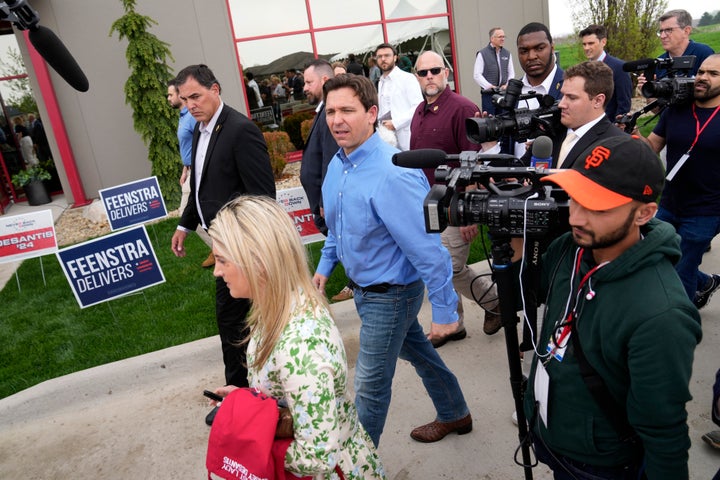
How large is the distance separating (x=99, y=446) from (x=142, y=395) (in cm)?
63

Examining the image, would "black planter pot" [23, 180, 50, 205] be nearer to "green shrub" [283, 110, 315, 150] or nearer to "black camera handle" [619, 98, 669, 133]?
"green shrub" [283, 110, 315, 150]

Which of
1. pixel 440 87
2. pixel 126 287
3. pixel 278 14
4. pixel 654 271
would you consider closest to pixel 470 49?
pixel 278 14

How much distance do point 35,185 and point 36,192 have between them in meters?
0.17

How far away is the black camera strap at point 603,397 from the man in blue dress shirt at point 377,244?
0.90m

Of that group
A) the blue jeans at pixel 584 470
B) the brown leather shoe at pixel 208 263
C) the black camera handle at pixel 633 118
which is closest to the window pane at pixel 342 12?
the brown leather shoe at pixel 208 263

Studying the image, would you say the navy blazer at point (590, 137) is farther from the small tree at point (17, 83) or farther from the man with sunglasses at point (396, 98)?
the small tree at point (17, 83)

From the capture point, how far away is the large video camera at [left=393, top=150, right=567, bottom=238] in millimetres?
1807

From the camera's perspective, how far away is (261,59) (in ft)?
41.9

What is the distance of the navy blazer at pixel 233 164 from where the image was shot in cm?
370

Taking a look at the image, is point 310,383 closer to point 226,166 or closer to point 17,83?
point 226,166

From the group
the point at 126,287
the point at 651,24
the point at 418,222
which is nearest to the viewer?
the point at 418,222

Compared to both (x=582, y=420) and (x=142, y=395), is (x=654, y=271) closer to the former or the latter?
(x=582, y=420)

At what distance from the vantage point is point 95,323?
18.9ft

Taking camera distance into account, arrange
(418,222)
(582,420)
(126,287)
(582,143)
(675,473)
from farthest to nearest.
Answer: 1. (126,287)
2. (582,143)
3. (418,222)
4. (582,420)
5. (675,473)
